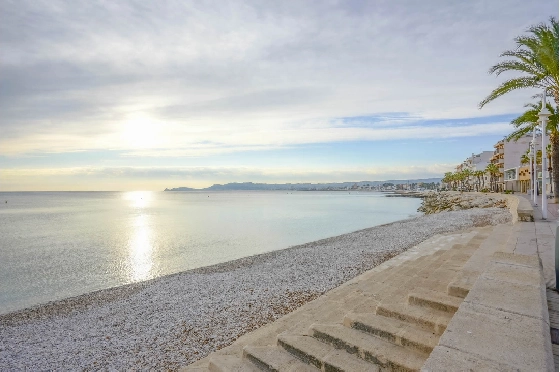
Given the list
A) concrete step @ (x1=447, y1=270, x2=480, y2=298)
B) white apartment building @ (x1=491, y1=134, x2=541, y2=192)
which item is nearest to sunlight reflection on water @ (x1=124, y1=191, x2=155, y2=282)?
concrete step @ (x1=447, y1=270, x2=480, y2=298)

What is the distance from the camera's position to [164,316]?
30.0 ft

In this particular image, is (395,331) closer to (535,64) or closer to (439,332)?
(439,332)

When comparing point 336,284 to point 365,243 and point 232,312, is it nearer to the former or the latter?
point 232,312

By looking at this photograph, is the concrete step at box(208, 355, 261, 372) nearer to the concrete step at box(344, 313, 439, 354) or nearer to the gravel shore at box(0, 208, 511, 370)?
the gravel shore at box(0, 208, 511, 370)

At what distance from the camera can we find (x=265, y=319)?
27.1 ft

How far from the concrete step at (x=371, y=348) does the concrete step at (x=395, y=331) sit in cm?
8

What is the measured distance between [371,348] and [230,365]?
7.35ft

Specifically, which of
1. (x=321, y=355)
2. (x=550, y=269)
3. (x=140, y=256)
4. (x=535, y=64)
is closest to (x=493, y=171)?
(x=535, y=64)

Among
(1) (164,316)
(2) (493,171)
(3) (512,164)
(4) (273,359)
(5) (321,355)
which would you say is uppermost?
(3) (512,164)

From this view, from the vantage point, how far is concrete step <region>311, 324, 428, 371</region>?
3.89 m

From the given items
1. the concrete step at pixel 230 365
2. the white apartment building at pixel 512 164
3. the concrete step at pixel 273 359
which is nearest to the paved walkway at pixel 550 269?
the concrete step at pixel 273 359

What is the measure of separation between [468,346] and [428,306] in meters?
1.82

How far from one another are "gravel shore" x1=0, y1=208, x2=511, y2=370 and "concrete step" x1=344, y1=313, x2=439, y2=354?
11.2 feet

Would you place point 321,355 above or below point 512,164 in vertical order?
below
